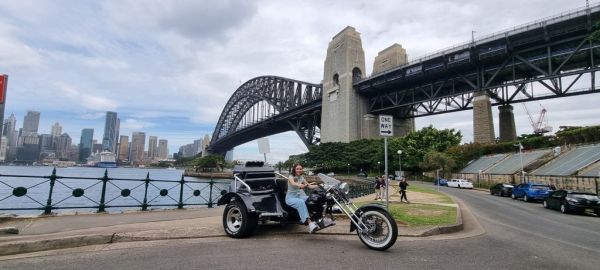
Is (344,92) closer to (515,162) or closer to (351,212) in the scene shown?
(515,162)

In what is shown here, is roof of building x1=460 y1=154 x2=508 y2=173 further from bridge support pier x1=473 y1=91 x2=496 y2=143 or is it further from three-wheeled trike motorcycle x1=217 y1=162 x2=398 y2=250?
three-wheeled trike motorcycle x1=217 y1=162 x2=398 y2=250

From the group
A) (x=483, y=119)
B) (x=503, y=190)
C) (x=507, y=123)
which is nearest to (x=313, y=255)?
(x=503, y=190)

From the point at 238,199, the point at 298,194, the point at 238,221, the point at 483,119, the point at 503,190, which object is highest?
the point at 483,119

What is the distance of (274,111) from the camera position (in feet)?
345

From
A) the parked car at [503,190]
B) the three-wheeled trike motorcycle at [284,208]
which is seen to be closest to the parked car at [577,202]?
the parked car at [503,190]

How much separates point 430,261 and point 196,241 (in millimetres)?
4139

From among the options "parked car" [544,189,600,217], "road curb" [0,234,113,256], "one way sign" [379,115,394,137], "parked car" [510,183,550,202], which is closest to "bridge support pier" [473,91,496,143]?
"parked car" [510,183,550,202]

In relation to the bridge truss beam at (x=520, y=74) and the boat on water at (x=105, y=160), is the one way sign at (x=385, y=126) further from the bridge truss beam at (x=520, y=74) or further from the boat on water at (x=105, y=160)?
the boat on water at (x=105, y=160)

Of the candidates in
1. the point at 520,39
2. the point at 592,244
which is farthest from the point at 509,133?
the point at 592,244

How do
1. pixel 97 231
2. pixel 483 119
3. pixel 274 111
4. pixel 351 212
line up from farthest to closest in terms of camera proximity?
pixel 274 111
pixel 483 119
pixel 97 231
pixel 351 212

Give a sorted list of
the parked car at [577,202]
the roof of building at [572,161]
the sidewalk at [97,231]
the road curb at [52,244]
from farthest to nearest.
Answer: the roof of building at [572,161] < the parked car at [577,202] < the sidewalk at [97,231] < the road curb at [52,244]

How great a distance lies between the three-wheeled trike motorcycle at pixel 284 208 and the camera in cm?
597

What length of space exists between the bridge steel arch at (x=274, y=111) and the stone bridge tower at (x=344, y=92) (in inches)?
385

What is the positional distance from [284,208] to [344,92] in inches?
2789
